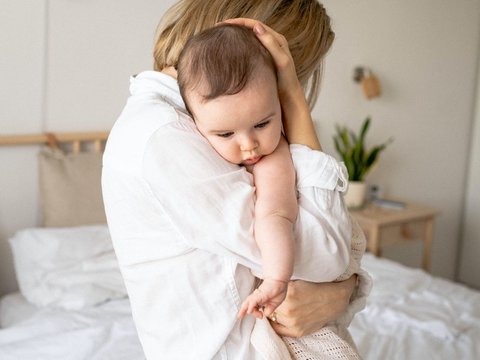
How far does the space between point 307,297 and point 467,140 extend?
356 cm

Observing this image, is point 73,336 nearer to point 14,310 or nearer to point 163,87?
point 14,310

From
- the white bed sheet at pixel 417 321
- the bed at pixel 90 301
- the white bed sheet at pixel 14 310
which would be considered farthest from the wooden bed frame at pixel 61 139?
the white bed sheet at pixel 417 321

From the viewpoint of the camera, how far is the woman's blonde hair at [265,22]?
1.00 meters

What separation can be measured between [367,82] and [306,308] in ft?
8.49

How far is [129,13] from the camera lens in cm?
253

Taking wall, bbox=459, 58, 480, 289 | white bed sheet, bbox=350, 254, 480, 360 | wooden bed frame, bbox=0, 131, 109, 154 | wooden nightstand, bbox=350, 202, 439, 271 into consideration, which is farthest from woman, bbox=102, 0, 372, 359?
wall, bbox=459, 58, 480, 289

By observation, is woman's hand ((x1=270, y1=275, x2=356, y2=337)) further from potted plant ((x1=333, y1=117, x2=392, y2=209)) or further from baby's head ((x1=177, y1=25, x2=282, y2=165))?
potted plant ((x1=333, y1=117, x2=392, y2=209))

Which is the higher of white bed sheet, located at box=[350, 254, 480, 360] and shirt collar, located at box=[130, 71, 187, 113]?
shirt collar, located at box=[130, 71, 187, 113]

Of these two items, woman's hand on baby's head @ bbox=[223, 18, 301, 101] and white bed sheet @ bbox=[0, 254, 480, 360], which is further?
white bed sheet @ bbox=[0, 254, 480, 360]

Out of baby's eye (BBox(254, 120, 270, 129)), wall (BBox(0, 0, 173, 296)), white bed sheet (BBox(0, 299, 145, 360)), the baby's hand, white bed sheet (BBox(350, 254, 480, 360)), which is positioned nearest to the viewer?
the baby's hand

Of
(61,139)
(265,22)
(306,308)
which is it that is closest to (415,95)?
(61,139)

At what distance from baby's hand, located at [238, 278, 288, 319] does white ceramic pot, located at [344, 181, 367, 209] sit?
7.77 ft

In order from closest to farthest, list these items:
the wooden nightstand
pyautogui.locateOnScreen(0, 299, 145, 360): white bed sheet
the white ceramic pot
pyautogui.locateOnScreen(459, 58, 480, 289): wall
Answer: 1. pyautogui.locateOnScreen(0, 299, 145, 360): white bed sheet
2. the wooden nightstand
3. the white ceramic pot
4. pyautogui.locateOnScreen(459, 58, 480, 289): wall

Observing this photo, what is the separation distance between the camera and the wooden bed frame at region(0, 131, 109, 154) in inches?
89.9
